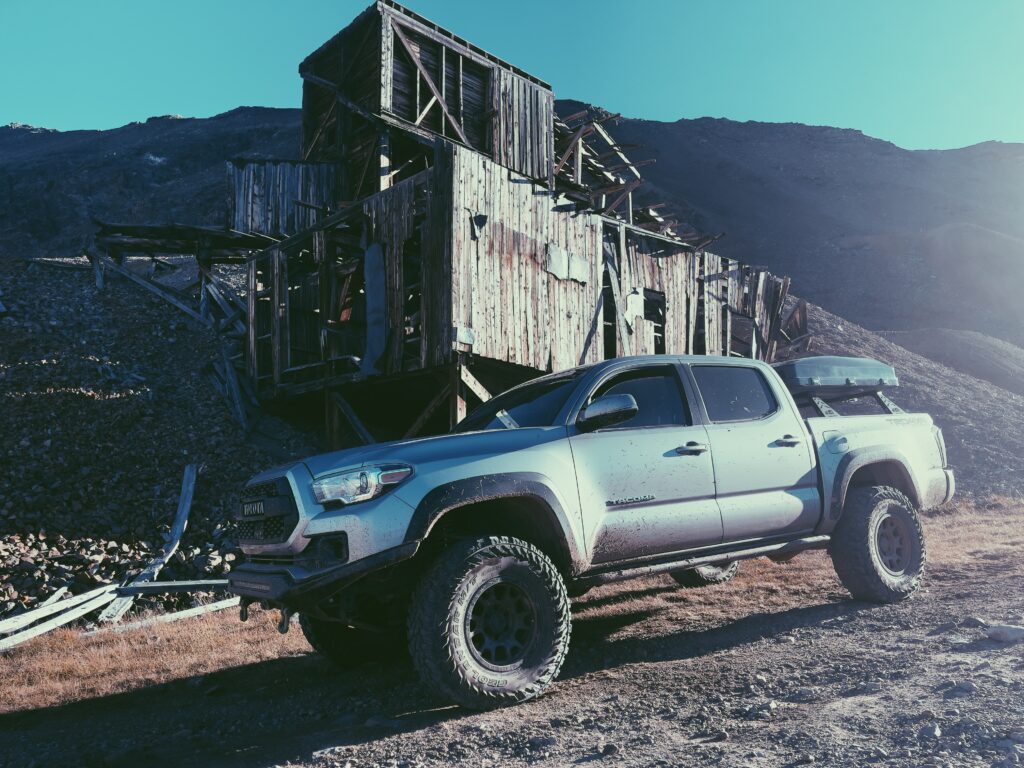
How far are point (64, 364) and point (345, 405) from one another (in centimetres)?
519

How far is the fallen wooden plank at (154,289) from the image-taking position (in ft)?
58.6

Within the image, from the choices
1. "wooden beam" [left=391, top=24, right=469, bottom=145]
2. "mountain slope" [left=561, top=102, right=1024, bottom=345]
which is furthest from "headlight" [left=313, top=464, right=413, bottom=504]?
"mountain slope" [left=561, top=102, right=1024, bottom=345]

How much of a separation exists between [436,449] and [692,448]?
1922 millimetres

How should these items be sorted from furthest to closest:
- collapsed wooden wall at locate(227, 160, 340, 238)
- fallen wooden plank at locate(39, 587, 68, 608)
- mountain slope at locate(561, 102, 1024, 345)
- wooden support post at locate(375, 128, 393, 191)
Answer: mountain slope at locate(561, 102, 1024, 345) → collapsed wooden wall at locate(227, 160, 340, 238) → wooden support post at locate(375, 128, 393, 191) → fallen wooden plank at locate(39, 587, 68, 608)

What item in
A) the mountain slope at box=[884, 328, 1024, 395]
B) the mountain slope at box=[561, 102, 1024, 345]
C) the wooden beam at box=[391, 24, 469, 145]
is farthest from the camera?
the mountain slope at box=[561, 102, 1024, 345]

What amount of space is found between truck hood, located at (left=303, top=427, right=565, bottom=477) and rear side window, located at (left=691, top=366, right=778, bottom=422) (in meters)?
1.52

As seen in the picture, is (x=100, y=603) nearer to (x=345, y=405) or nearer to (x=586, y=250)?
(x=345, y=405)

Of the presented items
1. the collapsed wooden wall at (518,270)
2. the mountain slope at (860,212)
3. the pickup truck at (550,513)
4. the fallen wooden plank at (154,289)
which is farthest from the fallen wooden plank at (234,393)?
the mountain slope at (860,212)

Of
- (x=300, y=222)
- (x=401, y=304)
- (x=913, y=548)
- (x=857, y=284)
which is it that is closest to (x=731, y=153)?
(x=857, y=284)

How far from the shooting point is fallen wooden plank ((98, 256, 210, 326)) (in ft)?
58.6

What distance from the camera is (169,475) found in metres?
11.9

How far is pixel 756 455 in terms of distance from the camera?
5730 mm

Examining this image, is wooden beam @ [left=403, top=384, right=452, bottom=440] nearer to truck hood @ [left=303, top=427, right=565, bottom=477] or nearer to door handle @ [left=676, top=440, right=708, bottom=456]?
door handle @ [left=676, top=440, right=708, bottom=456]

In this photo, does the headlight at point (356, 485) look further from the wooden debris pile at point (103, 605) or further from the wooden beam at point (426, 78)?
the wooden beam at point (426, 78)
